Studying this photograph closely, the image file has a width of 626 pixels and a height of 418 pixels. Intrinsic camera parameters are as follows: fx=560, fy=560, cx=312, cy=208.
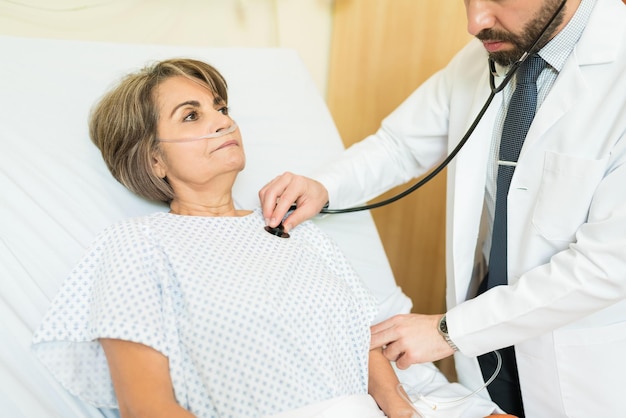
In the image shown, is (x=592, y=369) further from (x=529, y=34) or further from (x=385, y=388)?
(x=529, y=34)

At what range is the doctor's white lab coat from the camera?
1.11m

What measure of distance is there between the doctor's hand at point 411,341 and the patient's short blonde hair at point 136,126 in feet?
1.89

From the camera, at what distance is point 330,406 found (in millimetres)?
1018

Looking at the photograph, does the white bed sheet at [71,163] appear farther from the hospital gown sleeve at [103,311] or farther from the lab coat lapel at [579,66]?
the lab coat lapel at [579,66]

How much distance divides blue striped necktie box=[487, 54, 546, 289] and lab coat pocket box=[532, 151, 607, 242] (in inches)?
3.7

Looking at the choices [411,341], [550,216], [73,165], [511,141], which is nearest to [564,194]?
[550,216]

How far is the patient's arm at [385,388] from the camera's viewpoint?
1141 millimetres

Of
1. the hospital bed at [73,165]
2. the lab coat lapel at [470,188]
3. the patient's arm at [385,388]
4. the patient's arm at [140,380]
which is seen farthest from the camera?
the lab coat lapel at [470,188]

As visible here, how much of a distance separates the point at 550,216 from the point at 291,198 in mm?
577

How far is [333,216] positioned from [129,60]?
684mm

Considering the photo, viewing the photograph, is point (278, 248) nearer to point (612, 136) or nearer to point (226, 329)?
point (226, 329)

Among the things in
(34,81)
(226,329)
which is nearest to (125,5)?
(34,81)

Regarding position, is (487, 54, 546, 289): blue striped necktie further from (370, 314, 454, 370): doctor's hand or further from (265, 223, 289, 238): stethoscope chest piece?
(265, 223, 289, 238): stethoscope chest piece

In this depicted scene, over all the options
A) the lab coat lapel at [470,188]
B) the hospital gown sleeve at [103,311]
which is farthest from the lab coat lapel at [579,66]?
the hospital gown sleeve at [103,311]
